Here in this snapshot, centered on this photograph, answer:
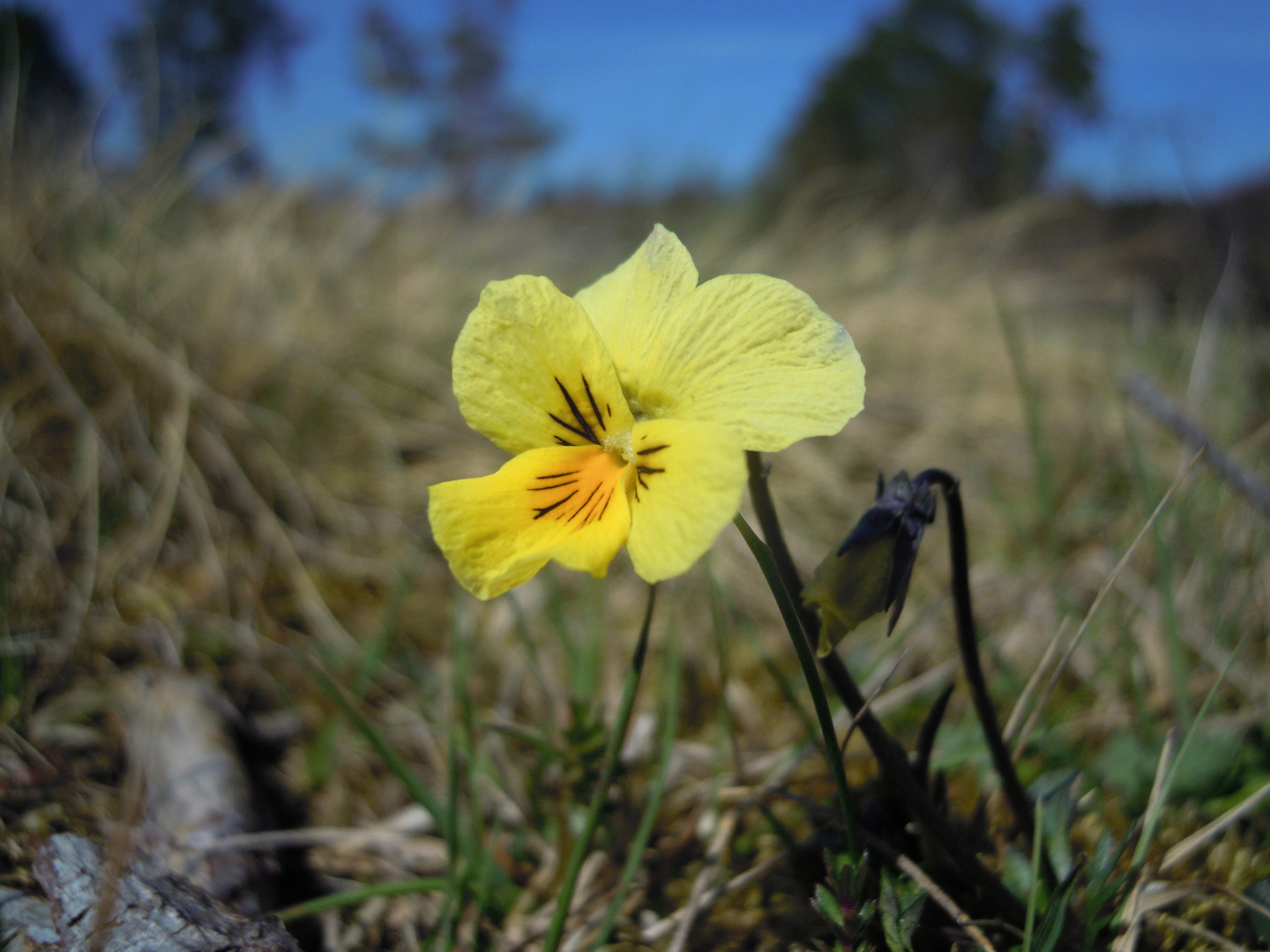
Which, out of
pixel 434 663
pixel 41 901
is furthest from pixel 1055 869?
pixel 434 663

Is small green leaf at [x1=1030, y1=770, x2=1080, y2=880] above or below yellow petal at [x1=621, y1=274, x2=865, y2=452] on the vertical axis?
below

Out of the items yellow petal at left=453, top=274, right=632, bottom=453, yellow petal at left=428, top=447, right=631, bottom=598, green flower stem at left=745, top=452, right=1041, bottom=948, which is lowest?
green flower stem at left=745, top=452, right=1041, bottom=948

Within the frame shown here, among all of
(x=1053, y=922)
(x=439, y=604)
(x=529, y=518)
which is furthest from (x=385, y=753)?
(x=439, y=604)

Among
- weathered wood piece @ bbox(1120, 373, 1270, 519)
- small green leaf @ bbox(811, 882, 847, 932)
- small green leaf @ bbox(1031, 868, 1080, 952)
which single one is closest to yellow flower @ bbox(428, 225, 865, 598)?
small green leaf @ bbox(811, 882, 847, 932)

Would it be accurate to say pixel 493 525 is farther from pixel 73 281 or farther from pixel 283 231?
pixel 283 231

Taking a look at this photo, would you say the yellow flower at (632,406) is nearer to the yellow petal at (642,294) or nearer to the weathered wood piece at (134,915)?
the yellow petal at (642,294)

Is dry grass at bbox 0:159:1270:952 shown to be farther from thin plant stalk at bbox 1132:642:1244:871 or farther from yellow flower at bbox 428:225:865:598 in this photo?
yellow flower at bbox 428:225:865:598

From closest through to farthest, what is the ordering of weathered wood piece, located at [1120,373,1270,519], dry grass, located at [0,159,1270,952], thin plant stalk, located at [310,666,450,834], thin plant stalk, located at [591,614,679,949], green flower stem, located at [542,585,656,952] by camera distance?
green flower stem, located at [542,585,656,952]
thin plant stalk, located at [591,614,679,949]
thin plant stalk, located at [310,666,450,834]
dry grass, located at [0,159,1270,952]
weathered wood piece, located at [1120,373,1270,519]

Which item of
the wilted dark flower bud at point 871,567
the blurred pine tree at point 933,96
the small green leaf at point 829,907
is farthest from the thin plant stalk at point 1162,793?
the blurred pine tree at point 933,96
